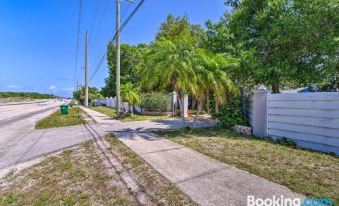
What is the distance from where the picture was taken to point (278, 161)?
21.8 ft

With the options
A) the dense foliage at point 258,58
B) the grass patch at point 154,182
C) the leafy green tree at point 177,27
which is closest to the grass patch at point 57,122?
the dense foliage at point 258,58

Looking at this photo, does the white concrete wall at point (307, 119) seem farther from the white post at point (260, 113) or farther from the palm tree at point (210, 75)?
the palm tree at point (210, 75)

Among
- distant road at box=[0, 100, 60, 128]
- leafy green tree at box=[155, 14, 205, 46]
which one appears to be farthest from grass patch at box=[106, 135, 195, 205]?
Answer: leafy green tree at box=[155, 14, 205, 46]

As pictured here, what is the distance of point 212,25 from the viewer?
56.0ft

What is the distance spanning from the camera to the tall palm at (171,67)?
1055 cm

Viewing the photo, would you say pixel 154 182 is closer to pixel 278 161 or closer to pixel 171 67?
pixel 278 161

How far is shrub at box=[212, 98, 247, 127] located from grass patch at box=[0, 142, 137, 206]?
6150 millimetres

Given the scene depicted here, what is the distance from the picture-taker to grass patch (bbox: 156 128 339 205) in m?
5.03

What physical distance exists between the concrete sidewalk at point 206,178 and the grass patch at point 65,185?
1.07m

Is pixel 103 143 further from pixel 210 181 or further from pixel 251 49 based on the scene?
pixel 251 49

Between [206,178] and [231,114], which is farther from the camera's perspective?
[231,114]

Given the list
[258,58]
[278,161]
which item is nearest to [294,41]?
[258,58]

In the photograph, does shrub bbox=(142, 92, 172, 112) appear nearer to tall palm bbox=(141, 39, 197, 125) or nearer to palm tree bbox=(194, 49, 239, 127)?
palm tree bbox=(194, 49, 239, 127)

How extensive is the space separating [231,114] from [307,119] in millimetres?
4552
